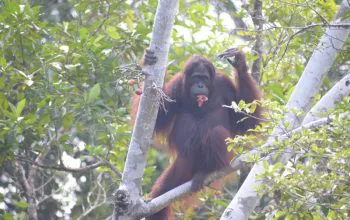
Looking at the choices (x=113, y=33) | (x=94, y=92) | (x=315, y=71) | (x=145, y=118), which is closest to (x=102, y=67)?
(x=113, y=33)

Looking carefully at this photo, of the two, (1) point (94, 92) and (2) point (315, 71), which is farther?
(1) point (94, 92)

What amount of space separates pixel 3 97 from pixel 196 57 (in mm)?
1875

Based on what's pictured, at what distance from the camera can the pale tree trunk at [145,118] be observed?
5363 mm

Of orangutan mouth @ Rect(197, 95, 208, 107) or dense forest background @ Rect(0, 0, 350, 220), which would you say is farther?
orangutan mouth @ Rect(197, 95, 208, 107)

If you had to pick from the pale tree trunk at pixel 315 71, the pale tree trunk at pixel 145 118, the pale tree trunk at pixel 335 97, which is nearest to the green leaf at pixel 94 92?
the pale tree trunk at pixel 145 118

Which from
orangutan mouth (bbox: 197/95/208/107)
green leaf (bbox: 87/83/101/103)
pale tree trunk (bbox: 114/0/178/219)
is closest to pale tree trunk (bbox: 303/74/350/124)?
pale tree trunk (bbox: 114/0/178/219)

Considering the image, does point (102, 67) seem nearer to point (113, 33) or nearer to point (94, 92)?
point (113, 33)

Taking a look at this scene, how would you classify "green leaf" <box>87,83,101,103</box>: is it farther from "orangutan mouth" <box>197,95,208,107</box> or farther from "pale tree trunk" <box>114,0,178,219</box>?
"pale tree trunk" <box>114,0,178,219</box>

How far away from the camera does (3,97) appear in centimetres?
691

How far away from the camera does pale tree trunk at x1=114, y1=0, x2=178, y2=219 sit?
536 centimetres

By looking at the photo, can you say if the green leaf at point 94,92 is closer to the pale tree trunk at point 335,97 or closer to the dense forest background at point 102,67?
the dense forest background at point 102,67

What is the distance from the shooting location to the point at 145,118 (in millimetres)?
5453

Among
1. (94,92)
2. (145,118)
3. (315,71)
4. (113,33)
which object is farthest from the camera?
(113,33)

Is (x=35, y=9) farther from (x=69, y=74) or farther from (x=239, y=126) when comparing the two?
(x=239, y=126)
